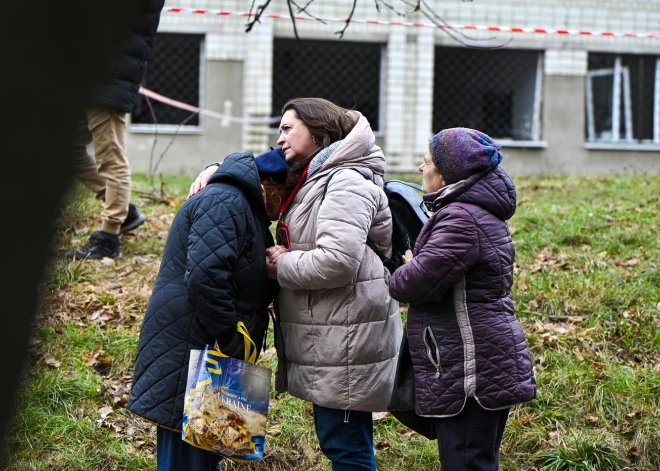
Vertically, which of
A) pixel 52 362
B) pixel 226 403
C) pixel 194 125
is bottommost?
pixel 52 362

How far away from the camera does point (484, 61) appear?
55.9 ft

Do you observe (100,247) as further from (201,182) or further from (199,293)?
(199,293)

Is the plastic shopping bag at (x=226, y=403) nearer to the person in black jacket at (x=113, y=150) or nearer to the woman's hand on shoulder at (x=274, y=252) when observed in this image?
the woman's hand on shoulder at (x=274, y=252)

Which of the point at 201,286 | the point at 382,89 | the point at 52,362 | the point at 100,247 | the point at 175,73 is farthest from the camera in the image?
the point at 382,89

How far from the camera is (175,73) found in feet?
50.9

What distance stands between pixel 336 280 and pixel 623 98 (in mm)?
15127

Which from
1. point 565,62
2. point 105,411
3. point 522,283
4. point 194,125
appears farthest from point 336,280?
point 565,62

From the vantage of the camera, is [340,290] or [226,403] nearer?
[226,403]

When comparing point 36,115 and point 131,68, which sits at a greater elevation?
point 131,68

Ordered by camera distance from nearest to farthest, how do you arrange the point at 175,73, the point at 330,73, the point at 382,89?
the point at 175,73 < the point at 382,89 < the point at 330,73

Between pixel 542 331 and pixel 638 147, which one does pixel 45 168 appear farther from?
pixel 638 147

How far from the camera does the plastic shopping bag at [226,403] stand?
2.97 meters

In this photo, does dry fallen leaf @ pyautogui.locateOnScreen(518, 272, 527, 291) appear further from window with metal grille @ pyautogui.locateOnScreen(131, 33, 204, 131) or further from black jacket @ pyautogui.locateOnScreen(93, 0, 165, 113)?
window with metal grille @ pyautogui.locateOnScreen(131, 33, 204, 131)

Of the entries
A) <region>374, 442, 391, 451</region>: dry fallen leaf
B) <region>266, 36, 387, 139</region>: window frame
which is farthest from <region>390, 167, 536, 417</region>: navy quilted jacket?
<region>266, 36, 387, 139</region>: window frame
